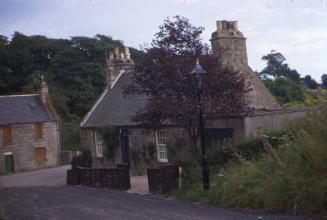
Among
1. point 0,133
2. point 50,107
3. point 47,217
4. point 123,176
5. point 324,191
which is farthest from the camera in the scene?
point 50,107

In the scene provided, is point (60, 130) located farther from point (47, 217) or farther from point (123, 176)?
point (47, 217)

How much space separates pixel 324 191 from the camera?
10.4 meters

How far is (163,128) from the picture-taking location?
2378 cm

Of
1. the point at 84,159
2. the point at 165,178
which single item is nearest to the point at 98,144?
the point at 84,159

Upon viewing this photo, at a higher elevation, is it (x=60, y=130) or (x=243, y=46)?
(x=243, y=46)

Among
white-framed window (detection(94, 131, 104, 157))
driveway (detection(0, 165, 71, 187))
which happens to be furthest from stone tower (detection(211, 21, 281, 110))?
driveway (detection(0, 165, 71, 187))

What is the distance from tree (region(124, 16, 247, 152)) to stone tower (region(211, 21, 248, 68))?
4.64 metres

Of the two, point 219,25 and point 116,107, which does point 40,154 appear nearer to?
point 116,107

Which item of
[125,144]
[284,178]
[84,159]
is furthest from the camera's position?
[84,159]

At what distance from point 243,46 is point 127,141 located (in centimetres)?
873

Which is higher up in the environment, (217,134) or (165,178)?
(217,134)

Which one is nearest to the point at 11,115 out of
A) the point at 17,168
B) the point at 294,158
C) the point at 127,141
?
the point at 17,168

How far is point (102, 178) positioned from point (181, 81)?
7.20m

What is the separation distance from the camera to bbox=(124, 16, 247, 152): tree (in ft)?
56.9
